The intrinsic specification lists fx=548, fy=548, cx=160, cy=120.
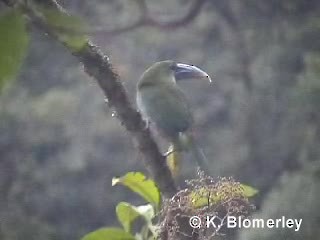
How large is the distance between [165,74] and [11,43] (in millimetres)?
590

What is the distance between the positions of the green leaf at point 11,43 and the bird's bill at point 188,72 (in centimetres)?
59

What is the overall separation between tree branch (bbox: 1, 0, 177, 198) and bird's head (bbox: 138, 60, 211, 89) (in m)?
0.08

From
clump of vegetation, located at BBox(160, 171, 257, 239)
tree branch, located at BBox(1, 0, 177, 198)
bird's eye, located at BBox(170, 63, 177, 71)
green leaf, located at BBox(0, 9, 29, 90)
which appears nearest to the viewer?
green leaf, located at BBox(0, 9, 29, 90)

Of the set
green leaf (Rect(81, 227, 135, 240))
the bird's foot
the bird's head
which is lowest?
green leaf (Rect(81, 227, 135, 240))

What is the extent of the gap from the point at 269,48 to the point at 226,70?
2.9 inches

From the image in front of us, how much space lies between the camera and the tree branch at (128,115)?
521mm

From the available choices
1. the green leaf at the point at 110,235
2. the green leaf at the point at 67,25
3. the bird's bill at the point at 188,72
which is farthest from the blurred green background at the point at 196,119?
the green leaf at the point at 67,25

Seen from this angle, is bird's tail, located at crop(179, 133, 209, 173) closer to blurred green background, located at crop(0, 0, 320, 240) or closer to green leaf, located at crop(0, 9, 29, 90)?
blurred green background, located at crop(0, 0, 320, 240)

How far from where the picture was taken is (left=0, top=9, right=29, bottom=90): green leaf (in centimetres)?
14

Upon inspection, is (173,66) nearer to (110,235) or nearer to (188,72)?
(188,72)

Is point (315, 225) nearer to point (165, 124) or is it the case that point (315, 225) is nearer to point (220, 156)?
point (220, 156)

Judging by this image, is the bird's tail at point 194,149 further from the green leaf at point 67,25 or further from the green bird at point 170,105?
the green leaf at point 67,25

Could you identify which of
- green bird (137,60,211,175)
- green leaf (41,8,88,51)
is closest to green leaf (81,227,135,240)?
green bird (137,60,211,175)

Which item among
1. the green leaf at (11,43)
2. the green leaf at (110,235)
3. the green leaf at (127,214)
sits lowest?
the green leaf at (11,43)
